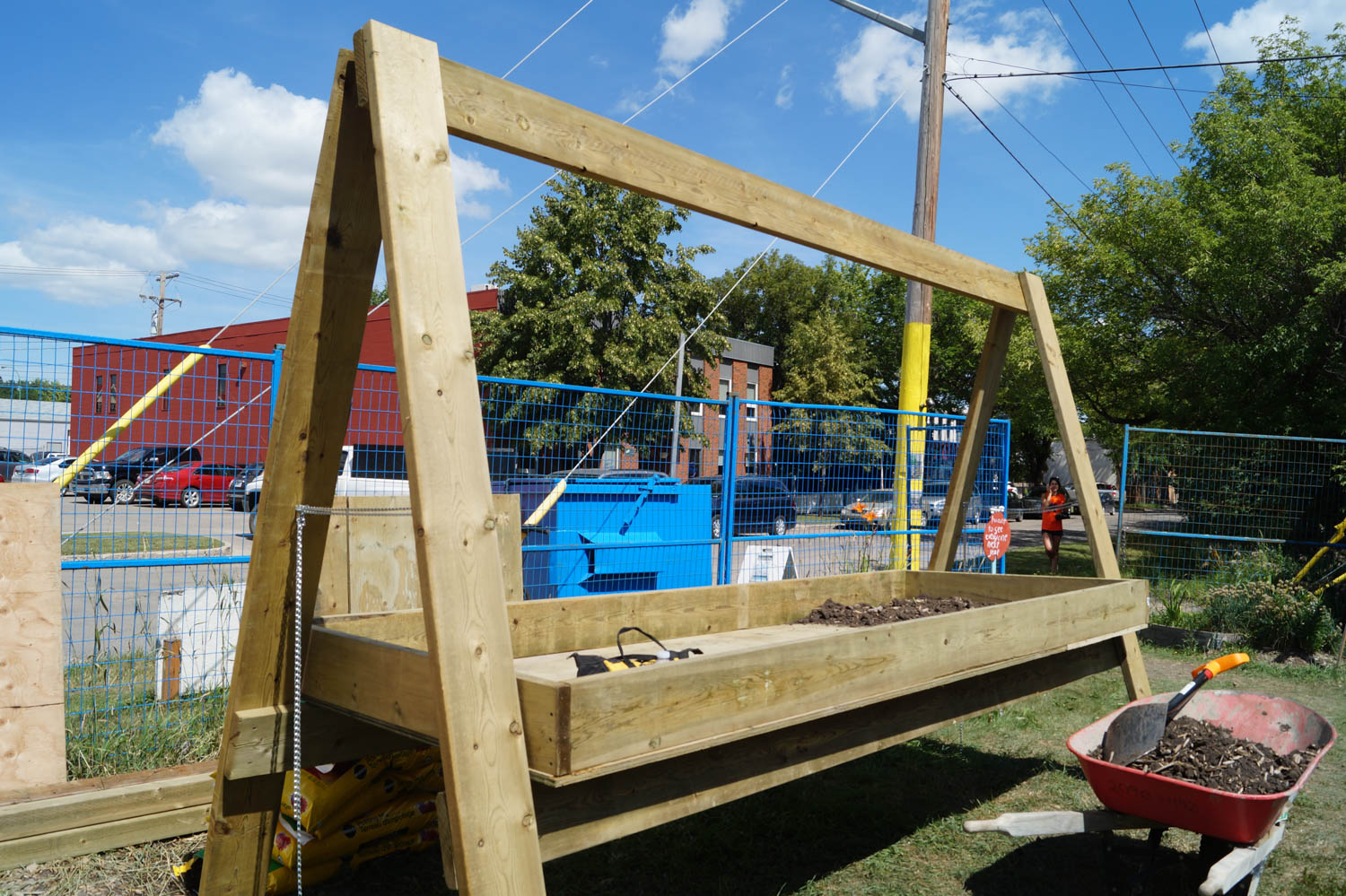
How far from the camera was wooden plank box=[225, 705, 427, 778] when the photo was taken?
9.25 feet

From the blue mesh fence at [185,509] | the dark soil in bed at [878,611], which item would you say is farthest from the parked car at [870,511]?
the dark soil in bed at [878,611]

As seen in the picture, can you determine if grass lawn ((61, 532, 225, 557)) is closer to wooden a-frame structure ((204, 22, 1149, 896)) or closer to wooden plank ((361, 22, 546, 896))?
wooden a-frame structure ((204, 22, 1149, 896))

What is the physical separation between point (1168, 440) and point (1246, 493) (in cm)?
108

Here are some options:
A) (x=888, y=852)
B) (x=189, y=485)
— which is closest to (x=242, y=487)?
(x=189, y=485)

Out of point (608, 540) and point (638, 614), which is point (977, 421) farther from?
point (608, 540)

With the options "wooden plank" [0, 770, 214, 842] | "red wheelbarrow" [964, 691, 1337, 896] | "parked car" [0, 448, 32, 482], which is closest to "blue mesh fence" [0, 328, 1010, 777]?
"parked car" [0, 448, 32, 482]

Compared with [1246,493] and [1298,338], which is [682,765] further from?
[1298,338]

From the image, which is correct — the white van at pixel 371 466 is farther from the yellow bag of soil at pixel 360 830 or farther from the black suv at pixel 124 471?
the yellow bag of soil at pixel 360 830

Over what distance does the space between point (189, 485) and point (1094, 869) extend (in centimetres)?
452

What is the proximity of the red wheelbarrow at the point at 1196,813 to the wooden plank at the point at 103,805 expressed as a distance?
3.10 metres

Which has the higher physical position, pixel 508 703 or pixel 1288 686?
pixel 508 703

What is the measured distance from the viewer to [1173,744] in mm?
3576

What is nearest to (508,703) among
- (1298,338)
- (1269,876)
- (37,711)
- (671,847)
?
(671,847)

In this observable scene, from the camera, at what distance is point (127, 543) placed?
175 inches
